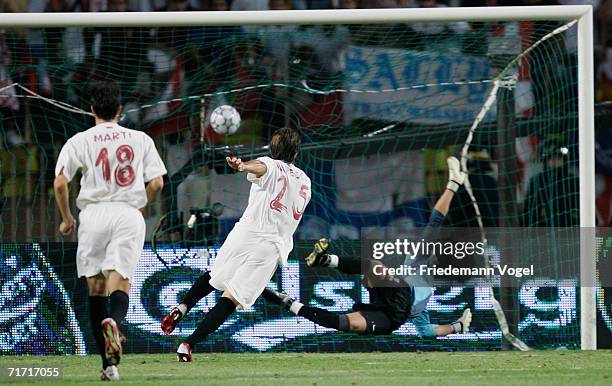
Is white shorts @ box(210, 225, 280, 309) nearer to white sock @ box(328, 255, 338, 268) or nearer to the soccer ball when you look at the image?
white sock @ box(328, 255, 338, 268)

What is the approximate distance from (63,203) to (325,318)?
3.03 meters

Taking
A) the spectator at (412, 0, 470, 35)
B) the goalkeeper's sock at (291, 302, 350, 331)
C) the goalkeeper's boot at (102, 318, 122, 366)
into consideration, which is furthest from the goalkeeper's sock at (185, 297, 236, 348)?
the spectator at (412, 0, 470, 35)

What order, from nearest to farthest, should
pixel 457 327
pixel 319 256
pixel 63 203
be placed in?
1. pixel 63 203
2. pixel 319 256
3. pixel 457 327

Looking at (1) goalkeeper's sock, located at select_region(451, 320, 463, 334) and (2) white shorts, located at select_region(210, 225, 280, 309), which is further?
(1) goalkeeper's sock, located at select_region(451, 320, 463, 334)

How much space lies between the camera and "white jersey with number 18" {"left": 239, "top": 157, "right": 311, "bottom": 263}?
917 cm

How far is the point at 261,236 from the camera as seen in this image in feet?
30.2

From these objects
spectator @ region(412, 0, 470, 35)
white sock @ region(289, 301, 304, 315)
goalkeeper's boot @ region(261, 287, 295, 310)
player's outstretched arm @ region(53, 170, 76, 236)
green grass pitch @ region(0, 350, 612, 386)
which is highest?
spectator @ region(412, 0, 470, 35)

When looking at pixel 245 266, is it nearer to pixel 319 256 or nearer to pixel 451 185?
pixel 319 256

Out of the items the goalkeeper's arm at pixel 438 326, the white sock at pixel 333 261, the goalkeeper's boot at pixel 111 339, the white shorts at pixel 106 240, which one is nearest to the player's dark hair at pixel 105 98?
the white shorts at pixel 106 240

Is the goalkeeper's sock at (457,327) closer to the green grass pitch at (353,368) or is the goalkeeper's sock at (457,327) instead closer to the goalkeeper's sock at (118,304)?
the green grass pitch at (353,368)

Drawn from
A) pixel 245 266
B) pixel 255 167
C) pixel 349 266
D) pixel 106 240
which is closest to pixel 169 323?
pixel 245 266

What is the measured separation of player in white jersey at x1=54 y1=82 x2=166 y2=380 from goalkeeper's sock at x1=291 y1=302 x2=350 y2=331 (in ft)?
7.94

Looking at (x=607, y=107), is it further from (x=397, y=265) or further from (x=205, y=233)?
(x=205, y=233)

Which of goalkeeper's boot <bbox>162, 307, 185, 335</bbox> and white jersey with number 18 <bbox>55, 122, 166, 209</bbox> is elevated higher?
white jersey with number 18 <bbox>55, 122, 166, 209</bbox>
